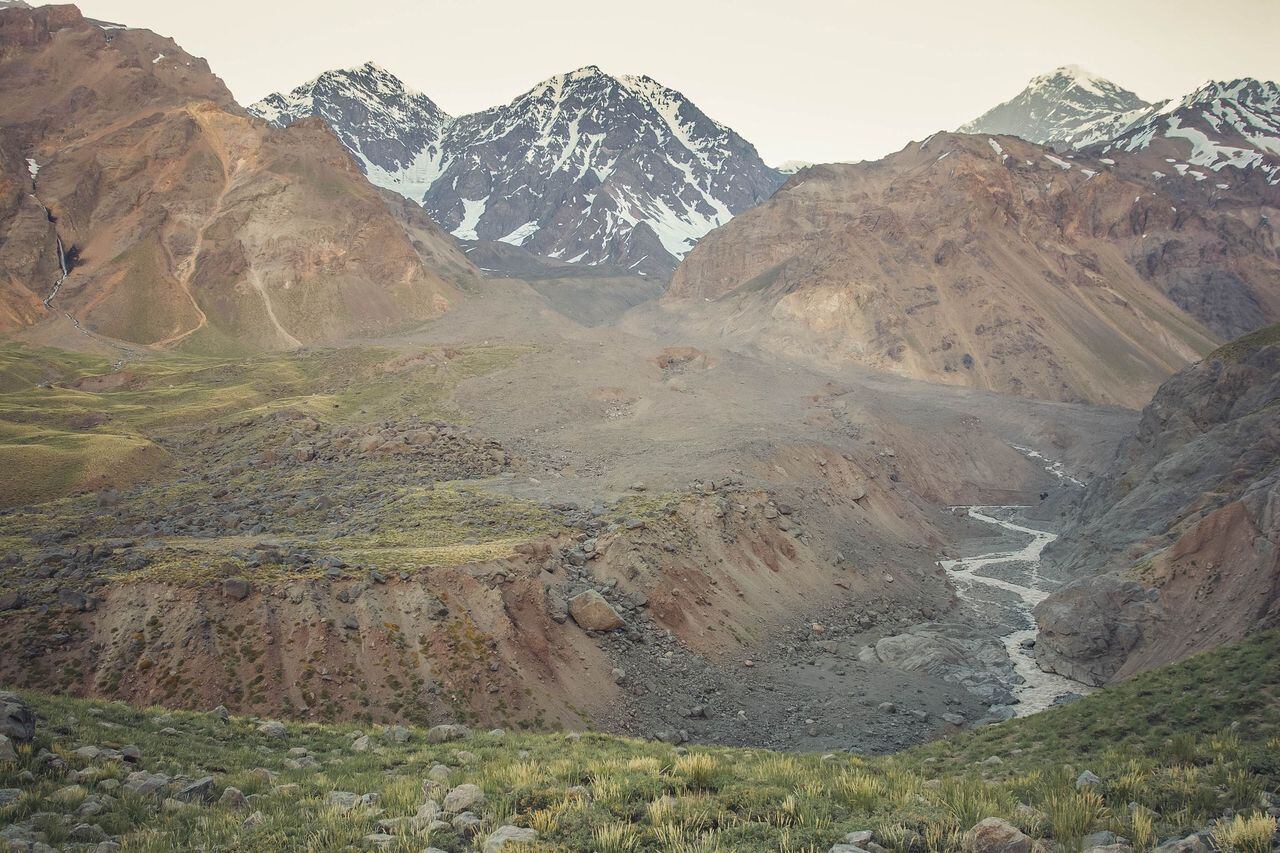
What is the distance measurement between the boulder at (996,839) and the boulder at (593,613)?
2168 cm

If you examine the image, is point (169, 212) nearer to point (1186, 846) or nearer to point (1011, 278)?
point (1186, 846)

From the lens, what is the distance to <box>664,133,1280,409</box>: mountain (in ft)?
433

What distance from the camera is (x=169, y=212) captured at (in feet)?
422

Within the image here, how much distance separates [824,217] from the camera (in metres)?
195

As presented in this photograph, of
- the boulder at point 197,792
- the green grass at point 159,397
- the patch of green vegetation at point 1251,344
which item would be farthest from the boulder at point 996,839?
the patch of green vegetation at point 1251,344

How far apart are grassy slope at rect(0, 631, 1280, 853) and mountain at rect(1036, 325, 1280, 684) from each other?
14.5 meters

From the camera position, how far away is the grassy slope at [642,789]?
841cm

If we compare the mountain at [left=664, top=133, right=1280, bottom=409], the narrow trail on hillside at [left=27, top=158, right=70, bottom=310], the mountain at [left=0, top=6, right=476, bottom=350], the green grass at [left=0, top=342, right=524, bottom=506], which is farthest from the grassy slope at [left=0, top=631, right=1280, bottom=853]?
the narrow trail on hillside at [left=27, top=158, right=70, bottom=310]

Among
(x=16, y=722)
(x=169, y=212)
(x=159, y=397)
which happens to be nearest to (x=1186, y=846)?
(x=16, y=722)

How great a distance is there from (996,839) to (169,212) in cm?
15848

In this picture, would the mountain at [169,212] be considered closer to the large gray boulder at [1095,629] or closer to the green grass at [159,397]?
the green grass at [159,397]

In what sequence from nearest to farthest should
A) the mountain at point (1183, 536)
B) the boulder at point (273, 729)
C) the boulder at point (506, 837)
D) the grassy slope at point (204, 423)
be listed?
1. the boulder at point (506, 837)
2. the boulder at point (273, 729)
3. the mountain at point (1183, 536)
4. the grassy slope at point (204, 423)

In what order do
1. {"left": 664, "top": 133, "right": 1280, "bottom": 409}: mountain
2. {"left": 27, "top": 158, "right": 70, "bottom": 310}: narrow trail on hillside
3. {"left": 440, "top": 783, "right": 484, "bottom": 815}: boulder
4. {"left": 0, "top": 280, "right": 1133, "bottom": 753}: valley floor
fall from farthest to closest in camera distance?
{"left": 664, "top": 133, "right": 1280, "bottom": 409}: mountain
{"left": 27, "top": 158, "right": 70, "bottom": 310}: narrow trail on hillside
{"left": 0, "top": 280, "right": 1133, "bottom": 753}: valley floor
{"left": 440, "top": 783, "right": 484, "bottom": 815}: boulder

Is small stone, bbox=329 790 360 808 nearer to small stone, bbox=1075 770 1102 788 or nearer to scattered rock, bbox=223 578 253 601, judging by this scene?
small stone, bbox=1075 770 1102 788
